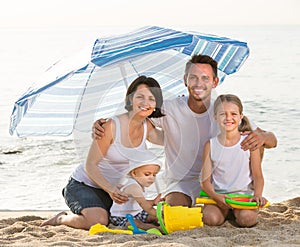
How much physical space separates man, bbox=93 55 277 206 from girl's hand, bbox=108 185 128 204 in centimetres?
35

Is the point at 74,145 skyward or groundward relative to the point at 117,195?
skyward

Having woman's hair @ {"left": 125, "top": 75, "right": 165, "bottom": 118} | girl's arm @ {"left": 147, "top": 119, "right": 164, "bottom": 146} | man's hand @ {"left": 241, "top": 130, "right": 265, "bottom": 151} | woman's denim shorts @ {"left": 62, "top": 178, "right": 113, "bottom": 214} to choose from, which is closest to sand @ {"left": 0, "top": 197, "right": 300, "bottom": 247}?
woman's denim shorts @ {"left": 62, "top": 178, "right": 113, "bottom": 214}

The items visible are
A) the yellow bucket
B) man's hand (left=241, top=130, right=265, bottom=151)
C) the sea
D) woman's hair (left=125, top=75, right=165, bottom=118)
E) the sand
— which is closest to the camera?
the sand

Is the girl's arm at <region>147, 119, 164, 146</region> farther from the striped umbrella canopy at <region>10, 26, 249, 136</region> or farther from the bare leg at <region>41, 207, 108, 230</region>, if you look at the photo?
the bare leg at <region>41, 207, 108, 230</region>

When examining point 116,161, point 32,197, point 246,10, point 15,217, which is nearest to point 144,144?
point 116,161

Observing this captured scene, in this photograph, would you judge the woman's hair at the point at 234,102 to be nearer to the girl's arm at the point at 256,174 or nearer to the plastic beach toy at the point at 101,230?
the girl's arm at the point at 256,174

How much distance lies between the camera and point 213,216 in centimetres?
297

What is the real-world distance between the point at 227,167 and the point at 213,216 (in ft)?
0.84

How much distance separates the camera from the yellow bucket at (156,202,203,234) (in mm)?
2822

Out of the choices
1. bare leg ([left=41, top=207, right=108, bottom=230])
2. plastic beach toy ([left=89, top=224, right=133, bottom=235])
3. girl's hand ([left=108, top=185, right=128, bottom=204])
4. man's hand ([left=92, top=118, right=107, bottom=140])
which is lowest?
plastic beach toy ([left=89, top=224, right=133, bottom=235])

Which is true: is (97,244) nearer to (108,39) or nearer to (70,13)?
(108,39)

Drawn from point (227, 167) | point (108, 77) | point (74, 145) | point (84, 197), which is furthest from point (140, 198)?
point (74, 145)

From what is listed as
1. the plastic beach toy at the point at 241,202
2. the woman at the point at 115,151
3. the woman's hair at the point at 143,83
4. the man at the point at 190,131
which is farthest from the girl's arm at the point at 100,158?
the plastic beach toy at the point at 241,202

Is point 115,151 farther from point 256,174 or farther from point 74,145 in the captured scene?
point 74,145
